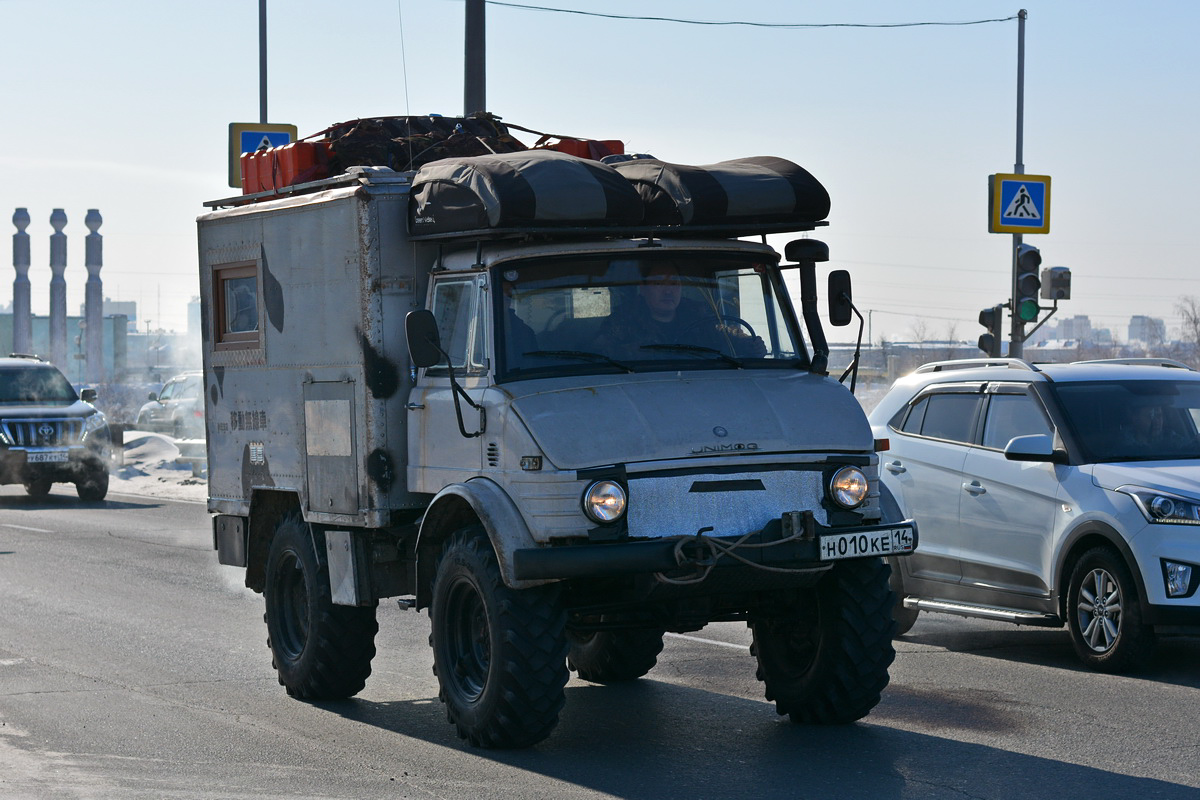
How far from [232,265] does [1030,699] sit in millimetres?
5001

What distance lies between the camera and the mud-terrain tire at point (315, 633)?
29.3 feet

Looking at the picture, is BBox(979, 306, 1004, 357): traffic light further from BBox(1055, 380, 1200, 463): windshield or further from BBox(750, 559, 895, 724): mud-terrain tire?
BBox(750, 559, 895, 724): mud-terrain tire

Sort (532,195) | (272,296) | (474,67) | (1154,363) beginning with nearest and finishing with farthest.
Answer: (532,195)
(272,296)
(1154,363)
(474,67)

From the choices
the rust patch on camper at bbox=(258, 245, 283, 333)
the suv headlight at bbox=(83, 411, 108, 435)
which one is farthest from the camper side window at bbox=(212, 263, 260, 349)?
the suv headlight at bbox=(83, 411, 108, 435)

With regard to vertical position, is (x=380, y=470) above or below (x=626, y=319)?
below

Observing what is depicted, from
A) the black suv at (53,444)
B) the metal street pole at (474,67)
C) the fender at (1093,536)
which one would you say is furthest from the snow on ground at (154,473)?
the fender at (1093,536)

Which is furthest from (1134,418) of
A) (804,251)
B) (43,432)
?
(43,432)

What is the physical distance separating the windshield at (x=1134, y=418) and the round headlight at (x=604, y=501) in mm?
3962

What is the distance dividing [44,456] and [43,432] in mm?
354

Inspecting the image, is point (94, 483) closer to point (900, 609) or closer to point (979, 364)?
point (900, 609)

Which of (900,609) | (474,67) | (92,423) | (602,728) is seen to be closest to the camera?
(602,728)

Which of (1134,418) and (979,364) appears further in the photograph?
(979,364)

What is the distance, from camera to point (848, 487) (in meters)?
7.53

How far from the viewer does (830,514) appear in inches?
296
